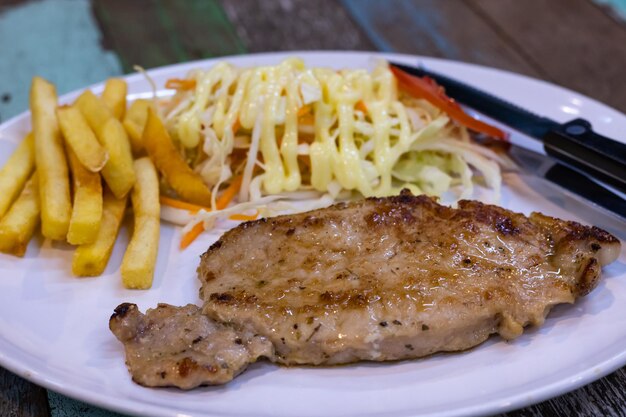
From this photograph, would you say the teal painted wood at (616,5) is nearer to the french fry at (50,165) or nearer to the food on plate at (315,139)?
the food on plate at (315,139)

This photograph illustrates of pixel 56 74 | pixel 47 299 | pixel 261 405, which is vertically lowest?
pixel 56 74

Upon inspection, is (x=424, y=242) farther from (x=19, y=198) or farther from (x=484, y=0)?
(x=484, y=0)

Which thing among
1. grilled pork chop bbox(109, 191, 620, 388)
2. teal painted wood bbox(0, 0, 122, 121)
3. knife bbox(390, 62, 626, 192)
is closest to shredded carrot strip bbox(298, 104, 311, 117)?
knife bbox(390, 62, 626, 192)

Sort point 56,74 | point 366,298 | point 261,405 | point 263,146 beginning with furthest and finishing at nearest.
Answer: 1. point 56,74
2. point 263,146
3. point 366,298
4. point 261,405

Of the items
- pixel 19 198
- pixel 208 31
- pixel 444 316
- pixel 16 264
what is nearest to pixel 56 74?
pixel 208 31

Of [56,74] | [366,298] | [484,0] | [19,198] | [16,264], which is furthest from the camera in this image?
[484,0]

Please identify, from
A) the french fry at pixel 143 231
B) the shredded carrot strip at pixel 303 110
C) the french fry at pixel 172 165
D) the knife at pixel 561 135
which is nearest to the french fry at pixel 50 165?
the french fry at pixel 143 231

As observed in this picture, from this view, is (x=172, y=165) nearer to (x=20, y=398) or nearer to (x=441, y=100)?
(x=20, y=398)

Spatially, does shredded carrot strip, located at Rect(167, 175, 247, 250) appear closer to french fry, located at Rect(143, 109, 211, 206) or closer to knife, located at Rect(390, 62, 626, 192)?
french fry, located at Rect(143, 109, 211, 206)
